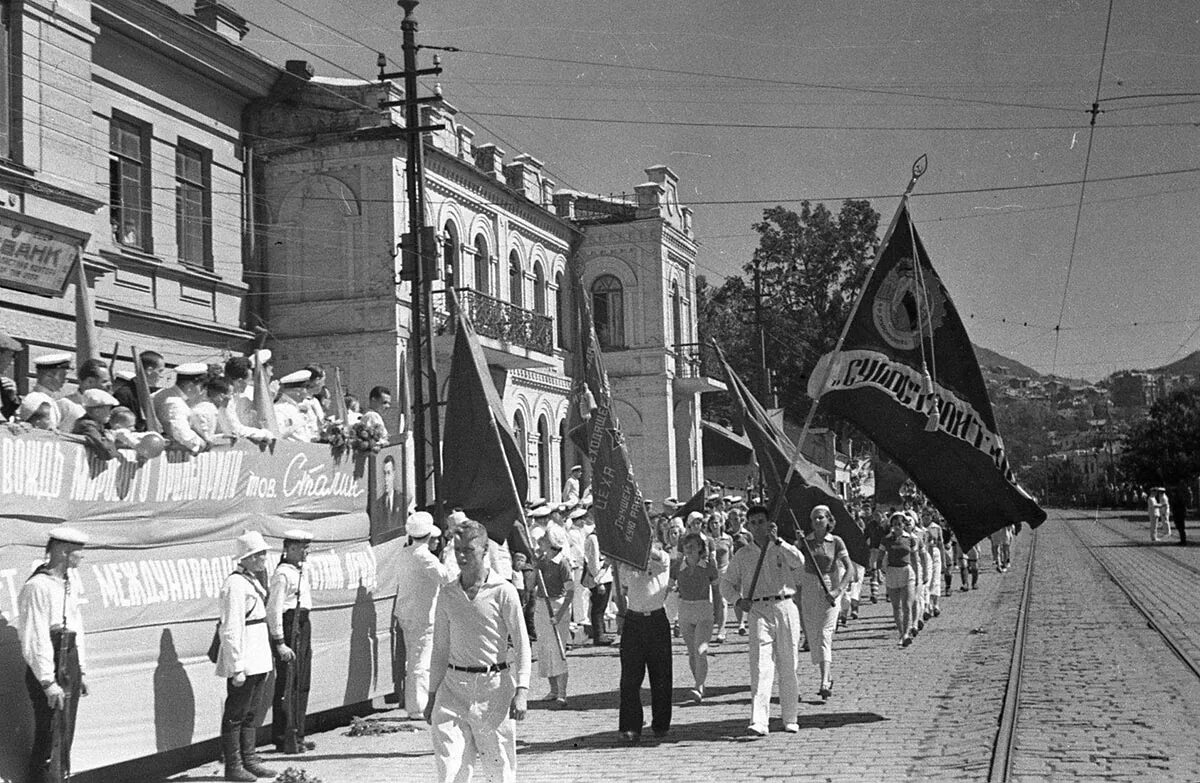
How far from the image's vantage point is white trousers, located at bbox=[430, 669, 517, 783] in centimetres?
749

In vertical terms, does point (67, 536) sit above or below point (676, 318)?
below

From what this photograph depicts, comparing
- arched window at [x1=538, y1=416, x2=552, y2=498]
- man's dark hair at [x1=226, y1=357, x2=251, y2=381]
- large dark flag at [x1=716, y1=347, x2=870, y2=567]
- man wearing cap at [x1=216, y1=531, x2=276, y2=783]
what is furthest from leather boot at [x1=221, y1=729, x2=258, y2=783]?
arched window at [x1=538, y1=416, x2=552, y2=498]

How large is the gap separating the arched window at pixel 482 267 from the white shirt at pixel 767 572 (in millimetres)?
17521

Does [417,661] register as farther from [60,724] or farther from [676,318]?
[676,318]

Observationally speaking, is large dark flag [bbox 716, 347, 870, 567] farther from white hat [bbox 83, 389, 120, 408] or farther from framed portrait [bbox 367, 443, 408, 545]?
white hat [bbox 83, 389, 120, 408]

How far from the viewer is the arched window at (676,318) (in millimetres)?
37344

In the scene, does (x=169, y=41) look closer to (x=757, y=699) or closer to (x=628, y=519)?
(x=628, y=519)

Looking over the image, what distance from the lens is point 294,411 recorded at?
12211 millimetres

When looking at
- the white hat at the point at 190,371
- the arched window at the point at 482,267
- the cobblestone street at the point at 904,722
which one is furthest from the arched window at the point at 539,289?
the white hat at the point at 190,371

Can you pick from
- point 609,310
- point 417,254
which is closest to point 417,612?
point 417,254

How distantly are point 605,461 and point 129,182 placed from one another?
11.1 m

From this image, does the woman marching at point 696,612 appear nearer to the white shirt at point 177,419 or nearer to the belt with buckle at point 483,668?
the white shirt at point 177,419

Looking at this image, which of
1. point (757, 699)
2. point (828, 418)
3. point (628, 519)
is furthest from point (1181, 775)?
point (828, 418)

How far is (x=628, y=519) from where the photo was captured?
12.0 metres
